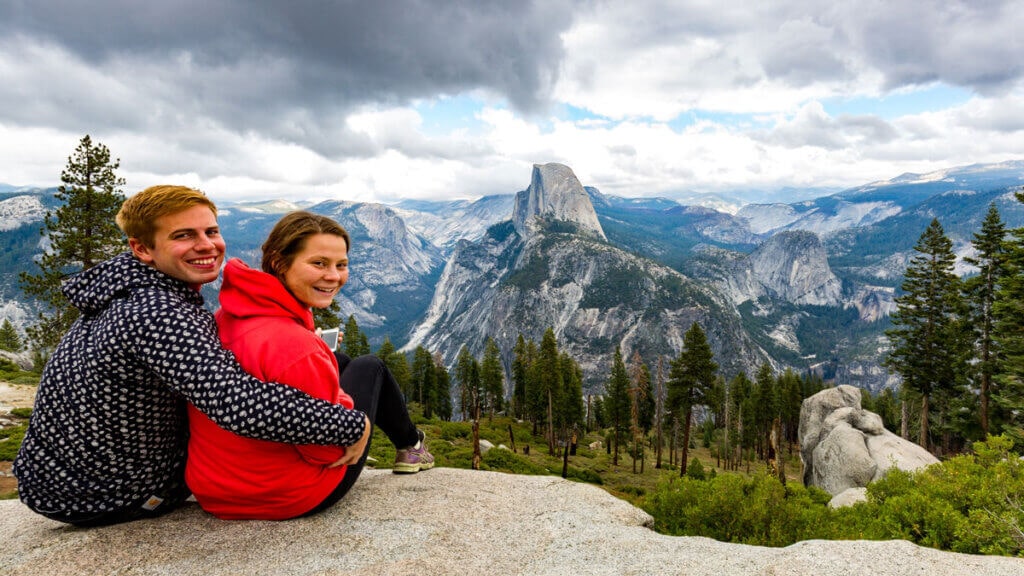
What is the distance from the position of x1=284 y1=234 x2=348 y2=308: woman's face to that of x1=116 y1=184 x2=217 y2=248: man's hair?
33.3 inches

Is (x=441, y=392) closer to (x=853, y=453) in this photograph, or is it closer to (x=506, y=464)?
(x=506, y=464)

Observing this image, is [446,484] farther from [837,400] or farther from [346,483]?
[837,400]

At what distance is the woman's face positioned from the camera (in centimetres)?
462

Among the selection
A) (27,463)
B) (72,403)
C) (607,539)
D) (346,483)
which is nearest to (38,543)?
(27,463)

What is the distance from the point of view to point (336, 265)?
4883mm

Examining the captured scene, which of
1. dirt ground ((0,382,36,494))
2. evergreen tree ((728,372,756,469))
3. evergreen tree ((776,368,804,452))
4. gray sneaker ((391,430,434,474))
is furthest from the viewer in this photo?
evergreen tree ((776,368,804,452))

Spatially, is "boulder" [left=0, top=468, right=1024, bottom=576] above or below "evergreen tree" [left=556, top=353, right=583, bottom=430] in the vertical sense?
above

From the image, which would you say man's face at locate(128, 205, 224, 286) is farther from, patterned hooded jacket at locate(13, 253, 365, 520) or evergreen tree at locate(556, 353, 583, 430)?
evergreen tree at locate(556, 353, 583, 430)

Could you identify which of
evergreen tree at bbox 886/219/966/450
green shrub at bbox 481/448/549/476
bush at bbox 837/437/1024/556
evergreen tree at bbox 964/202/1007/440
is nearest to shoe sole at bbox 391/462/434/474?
bush at bbox 837/437/1024/556

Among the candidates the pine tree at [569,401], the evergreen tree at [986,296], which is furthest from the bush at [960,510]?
the pine tree at [569,401]

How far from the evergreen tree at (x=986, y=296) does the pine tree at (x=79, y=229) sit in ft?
171

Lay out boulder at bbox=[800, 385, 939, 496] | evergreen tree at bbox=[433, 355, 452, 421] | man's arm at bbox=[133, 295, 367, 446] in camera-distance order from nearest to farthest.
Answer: man's arm at bbox=[133, 295, 367, 446] → boulder at bbox=[800, 385, 939, 496] → evergreen tree at bbox=[433, 355, 452, 421]

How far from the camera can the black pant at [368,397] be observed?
5.59m

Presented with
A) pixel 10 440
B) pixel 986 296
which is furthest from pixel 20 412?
pixel 986 296
